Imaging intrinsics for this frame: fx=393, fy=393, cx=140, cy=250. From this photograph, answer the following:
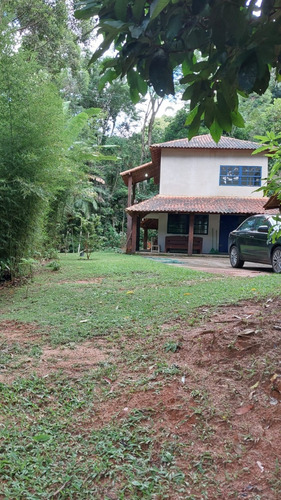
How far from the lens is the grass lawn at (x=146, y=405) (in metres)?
1.89

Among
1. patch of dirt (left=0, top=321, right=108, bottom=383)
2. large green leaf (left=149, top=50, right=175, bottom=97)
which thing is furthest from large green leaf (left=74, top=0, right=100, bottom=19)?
patch of dirt (left=0, top=321, right=108, bottom=383)

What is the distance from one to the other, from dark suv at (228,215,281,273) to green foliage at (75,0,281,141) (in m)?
7.39

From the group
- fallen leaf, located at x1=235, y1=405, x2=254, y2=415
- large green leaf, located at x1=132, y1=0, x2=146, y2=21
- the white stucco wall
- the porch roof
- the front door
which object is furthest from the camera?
the front door

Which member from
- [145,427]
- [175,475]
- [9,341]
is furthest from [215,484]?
[9,341]

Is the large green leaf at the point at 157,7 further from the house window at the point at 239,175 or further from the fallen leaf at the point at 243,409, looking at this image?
the house window at the point at 239,175

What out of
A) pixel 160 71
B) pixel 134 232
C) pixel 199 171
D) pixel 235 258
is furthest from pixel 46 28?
pixel 160 71

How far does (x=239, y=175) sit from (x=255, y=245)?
10.6 metres

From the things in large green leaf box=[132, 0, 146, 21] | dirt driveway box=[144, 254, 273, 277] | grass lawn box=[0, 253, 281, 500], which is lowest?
grass lawn box=[0, 253, 281, 500]

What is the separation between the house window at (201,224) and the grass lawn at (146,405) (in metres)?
16.1

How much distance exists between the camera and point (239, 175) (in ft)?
65.3

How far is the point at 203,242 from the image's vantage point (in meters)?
20.2

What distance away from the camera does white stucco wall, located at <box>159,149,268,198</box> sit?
64.7ft

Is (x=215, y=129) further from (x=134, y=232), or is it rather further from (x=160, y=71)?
(x=134, y=232)

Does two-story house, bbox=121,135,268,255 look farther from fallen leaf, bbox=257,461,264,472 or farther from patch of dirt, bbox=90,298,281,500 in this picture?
fallen leaf, bbox=257,461,264,472
